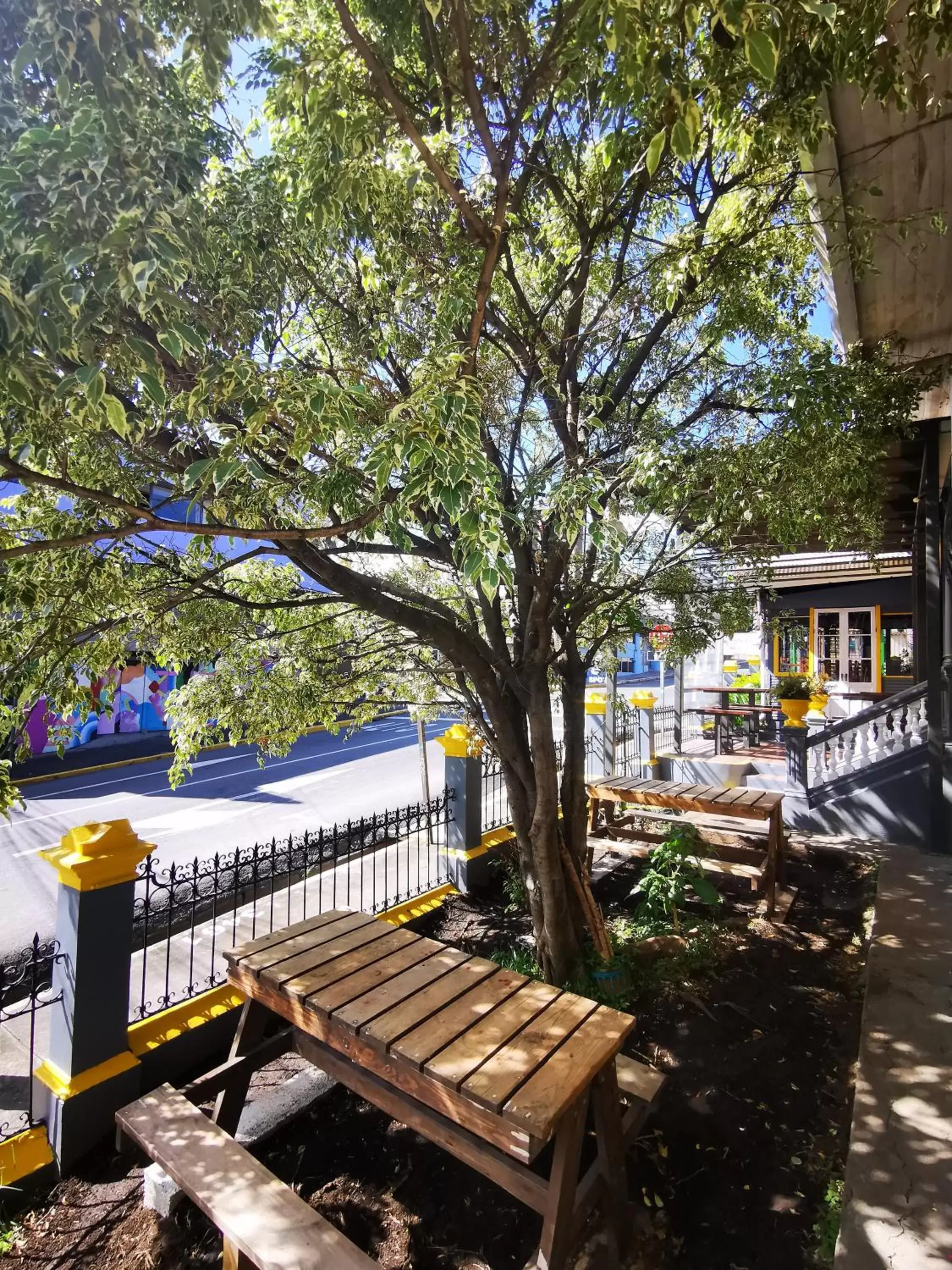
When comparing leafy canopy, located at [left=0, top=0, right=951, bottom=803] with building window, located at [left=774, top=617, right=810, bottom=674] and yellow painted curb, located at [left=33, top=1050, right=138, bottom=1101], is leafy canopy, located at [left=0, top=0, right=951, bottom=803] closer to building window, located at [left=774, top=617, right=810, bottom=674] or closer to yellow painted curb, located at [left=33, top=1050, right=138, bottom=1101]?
yellow painted curb, located at [left=33, top=1050, right=138, bottom=1101]

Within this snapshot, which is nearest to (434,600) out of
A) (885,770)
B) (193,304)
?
(193,304)

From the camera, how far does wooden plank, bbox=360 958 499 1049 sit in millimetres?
2461

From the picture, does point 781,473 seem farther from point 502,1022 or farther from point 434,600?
point 502,1022

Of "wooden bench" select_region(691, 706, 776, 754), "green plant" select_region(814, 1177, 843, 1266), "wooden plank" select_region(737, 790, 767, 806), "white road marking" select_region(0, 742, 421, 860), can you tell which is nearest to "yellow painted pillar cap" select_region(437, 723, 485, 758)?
"wooden plank" select_region(737, 790, 767, 806)

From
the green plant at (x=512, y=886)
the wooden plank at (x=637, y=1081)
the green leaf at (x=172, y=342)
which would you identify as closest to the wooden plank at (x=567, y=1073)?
the wooden plank at (x=637, y=1081)

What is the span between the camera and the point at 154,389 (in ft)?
5.95

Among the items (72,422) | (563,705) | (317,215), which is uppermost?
(317,215)

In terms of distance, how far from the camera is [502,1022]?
257cm

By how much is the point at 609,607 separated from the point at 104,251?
4.19 meters

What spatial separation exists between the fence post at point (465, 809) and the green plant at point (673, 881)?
1.61 meters

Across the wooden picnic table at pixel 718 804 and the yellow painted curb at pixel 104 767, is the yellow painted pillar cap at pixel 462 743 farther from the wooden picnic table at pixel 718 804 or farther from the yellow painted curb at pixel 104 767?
the yellow painted curb at pixel 104 767

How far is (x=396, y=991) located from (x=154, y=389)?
246 cm

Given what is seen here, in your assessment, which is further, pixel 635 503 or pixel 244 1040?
pixel 635 503

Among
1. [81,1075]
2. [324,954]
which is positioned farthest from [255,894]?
[324,954]
